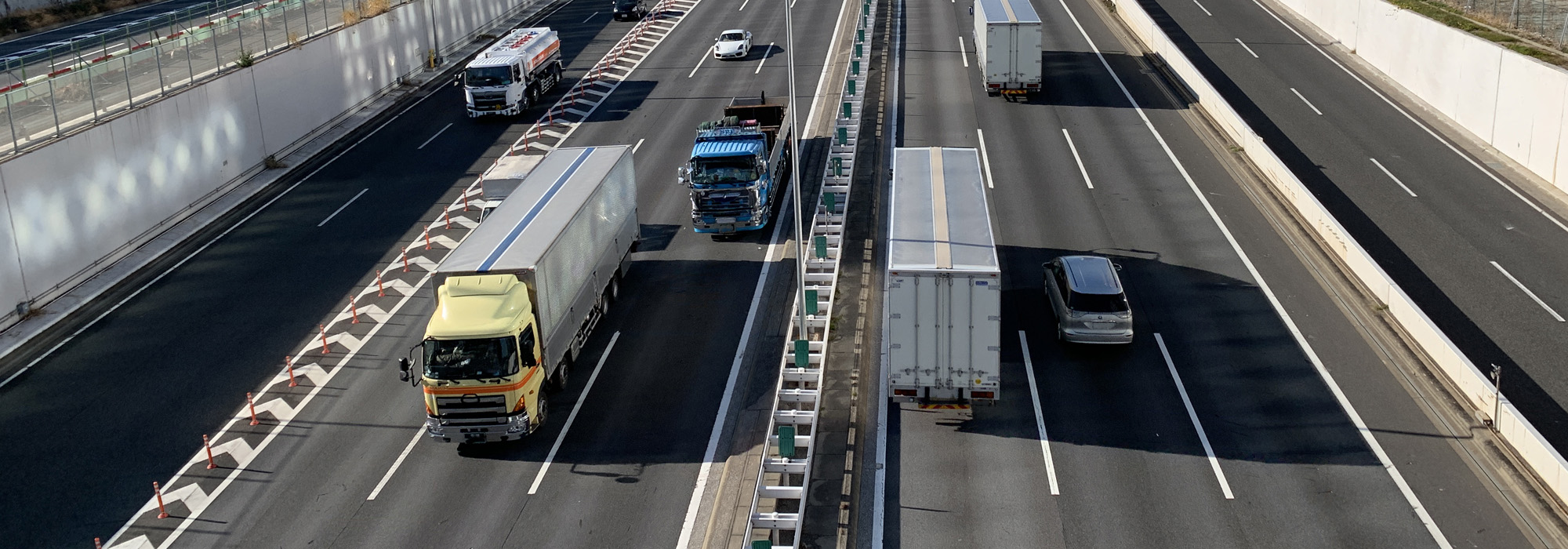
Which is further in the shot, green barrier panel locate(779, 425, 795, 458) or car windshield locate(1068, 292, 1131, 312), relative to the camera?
car windshield locate(1068, 292, 1131, 312)

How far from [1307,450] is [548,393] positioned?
15876mm

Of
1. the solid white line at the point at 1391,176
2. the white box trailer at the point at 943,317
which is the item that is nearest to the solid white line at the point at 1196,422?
the white box trailer at the point at 943,317

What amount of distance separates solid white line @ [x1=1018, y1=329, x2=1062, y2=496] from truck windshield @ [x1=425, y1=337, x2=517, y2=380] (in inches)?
419

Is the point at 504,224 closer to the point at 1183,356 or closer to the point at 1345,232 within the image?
the point at 1183,356

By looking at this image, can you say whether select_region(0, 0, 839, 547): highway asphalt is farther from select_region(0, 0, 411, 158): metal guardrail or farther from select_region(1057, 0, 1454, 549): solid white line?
select_region(1057, 0, 1454, 549): solid white line

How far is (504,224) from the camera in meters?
26.9

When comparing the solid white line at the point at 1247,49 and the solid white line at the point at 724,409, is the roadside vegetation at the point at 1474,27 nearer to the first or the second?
the solid white line at the point at 1247,49

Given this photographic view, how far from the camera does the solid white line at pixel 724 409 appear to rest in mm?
21109

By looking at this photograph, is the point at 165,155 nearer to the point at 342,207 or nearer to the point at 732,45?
the point at 342,207

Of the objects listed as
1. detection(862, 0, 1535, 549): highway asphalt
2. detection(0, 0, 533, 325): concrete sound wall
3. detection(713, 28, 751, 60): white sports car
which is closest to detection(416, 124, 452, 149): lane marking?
detection(0, 0, 533, 325): concrete sound wall

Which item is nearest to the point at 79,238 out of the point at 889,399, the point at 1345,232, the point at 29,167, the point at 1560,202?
the point at 29,167

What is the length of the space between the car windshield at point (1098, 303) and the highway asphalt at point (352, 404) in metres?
7.16

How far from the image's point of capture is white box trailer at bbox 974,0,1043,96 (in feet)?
154

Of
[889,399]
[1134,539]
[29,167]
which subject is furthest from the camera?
[29,167]
